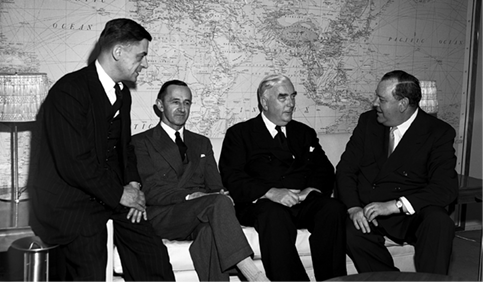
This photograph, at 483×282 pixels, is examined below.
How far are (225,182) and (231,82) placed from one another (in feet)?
2.84

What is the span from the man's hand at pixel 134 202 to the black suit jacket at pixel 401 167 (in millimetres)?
1301

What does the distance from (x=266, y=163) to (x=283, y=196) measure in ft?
1.03

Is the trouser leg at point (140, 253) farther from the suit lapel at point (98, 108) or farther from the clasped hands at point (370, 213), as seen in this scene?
the clasped hands at point (370, 213)

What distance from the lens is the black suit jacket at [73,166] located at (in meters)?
2.60

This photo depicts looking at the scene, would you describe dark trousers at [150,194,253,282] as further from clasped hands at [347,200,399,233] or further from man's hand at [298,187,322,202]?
clasped hands at [347,200,399,233]

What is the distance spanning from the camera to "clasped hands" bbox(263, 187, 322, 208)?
341cm

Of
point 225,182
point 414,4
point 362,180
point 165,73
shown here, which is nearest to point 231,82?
point 165,73

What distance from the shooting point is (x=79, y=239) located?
2.64 meters

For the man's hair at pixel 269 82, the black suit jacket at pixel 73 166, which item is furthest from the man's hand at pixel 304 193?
the black suit jacket at pixel 73 166

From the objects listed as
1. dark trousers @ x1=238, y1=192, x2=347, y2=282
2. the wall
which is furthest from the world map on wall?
dark trousers @ x1=238, y1=192, x2=347, y2=282

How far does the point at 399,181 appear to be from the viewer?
345 cm

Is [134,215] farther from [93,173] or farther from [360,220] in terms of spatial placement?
[360,220]

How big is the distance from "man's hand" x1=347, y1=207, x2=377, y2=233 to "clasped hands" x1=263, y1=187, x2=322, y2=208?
328 millimetres

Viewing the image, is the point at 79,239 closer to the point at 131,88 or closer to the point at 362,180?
the point at 131,88
